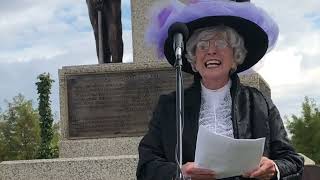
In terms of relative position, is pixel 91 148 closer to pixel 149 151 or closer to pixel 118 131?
pixel 118 131

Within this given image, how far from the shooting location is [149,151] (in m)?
2.79

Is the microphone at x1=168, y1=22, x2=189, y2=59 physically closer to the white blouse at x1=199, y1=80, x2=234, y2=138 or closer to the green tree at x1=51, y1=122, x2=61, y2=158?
the white blouse at x1=199, y1=80, x2=234, y2=138

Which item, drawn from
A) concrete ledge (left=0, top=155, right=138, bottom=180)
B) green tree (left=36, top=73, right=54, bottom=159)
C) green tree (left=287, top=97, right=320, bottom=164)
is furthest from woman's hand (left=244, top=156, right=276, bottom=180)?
green tree (left=287, top=97, right=320, bottom=164)

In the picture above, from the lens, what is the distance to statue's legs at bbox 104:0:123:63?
27.2 feet

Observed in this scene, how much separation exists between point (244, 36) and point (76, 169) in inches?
156

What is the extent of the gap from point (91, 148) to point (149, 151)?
15.3ft

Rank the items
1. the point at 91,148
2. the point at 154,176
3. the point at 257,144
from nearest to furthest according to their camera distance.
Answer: the point at 257,144, the point at 154,176, the point at 91,148

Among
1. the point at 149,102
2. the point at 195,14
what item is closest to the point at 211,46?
the point at 195,14

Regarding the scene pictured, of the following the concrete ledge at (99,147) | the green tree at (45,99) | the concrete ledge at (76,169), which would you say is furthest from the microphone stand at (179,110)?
the green tree at (45,99)

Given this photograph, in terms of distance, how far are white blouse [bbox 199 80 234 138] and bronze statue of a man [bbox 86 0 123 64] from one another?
214 inches

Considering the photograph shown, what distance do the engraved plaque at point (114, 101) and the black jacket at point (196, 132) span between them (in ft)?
14.8

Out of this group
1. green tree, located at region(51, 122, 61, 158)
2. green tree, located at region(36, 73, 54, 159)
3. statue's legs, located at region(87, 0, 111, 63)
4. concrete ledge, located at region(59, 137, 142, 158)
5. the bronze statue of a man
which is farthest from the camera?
green tree, located at region(36, 73, 54, 159)

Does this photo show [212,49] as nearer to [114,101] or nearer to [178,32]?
[178,32]

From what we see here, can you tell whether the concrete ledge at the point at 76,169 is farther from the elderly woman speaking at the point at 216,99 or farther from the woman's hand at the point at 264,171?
the woman's hand at the point at 264,171
